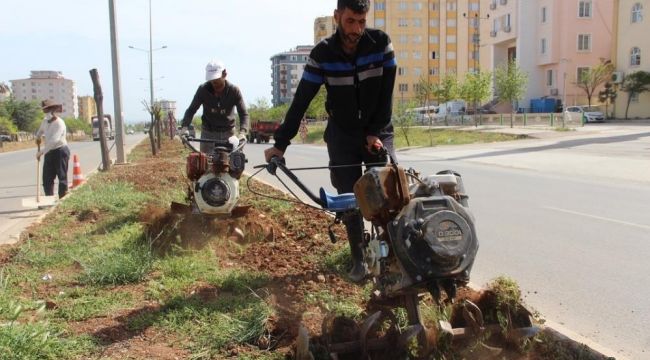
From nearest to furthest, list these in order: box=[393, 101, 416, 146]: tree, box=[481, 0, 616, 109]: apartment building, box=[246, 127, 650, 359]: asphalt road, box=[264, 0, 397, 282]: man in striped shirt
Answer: box=[264, 0, 397, 282]: man in striped shirt < box=[246, 127, 650, 359]: asphalt road < box=[393, 101, 416, 146]: tree < box=[481, 0, 616, 109]: apartment building

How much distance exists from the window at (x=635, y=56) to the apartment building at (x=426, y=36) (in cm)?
5289

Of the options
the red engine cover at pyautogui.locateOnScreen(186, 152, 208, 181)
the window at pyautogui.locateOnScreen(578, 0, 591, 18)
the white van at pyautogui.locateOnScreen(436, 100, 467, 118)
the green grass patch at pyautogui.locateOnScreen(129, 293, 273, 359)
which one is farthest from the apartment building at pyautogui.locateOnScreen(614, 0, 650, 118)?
the green grass patch at pyautogui.locateOnScreen(129, 293, 273, 359)

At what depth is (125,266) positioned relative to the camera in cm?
482

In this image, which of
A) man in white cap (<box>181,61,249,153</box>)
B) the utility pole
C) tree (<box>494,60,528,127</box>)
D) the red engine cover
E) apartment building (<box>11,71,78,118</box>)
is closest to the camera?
the red engine cover

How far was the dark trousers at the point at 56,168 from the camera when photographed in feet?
35.8

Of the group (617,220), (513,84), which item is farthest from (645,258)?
(513,84)

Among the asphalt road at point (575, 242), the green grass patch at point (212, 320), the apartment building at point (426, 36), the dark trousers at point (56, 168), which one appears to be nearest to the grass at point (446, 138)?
the asphalt road at point (575, 242)

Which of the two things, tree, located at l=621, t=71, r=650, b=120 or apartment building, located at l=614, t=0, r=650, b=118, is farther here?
apartment building, located at l=614, t=0, r=650, b=118

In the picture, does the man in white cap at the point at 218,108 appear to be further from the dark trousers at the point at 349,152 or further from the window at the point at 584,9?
the window at the point at 584,9

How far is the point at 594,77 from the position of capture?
5497cm

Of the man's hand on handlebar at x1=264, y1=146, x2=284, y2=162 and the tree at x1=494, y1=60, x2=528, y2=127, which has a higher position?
the tree at x1=494, y1=60, x2=528, y2=127

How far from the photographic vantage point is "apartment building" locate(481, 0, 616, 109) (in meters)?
61.0

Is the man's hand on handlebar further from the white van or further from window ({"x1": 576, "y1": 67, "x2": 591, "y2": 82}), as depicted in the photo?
the white van

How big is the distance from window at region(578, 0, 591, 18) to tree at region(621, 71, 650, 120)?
14.5 m
